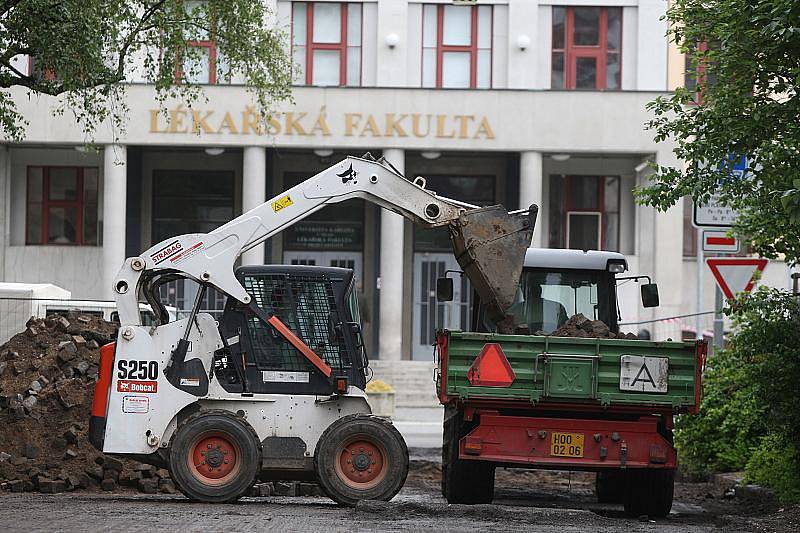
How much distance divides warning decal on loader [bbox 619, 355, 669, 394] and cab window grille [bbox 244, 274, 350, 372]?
296 cm

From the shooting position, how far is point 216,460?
13.9 metres

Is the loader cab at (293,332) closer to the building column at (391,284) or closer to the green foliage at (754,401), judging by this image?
the green foliage at (754,401)

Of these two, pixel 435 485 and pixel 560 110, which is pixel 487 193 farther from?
pixel 435 485

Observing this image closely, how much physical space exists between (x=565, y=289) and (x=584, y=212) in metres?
25.9

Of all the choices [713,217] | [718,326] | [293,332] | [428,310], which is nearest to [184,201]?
[428,310]

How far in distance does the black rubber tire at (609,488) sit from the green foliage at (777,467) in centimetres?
153

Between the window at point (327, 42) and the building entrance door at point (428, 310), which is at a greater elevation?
the window at point (327, 42)

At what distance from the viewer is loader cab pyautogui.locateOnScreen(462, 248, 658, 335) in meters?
15.4

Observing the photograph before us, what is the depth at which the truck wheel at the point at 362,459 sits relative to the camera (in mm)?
13867

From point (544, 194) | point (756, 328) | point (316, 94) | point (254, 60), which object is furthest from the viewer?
point (544, 194)

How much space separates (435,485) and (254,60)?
6763 millimetres

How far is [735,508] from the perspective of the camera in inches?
614

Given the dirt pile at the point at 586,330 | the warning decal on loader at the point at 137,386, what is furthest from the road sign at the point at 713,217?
the warning decal on loader at the point at 137,386

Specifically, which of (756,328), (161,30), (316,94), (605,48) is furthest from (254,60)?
(605,48)
